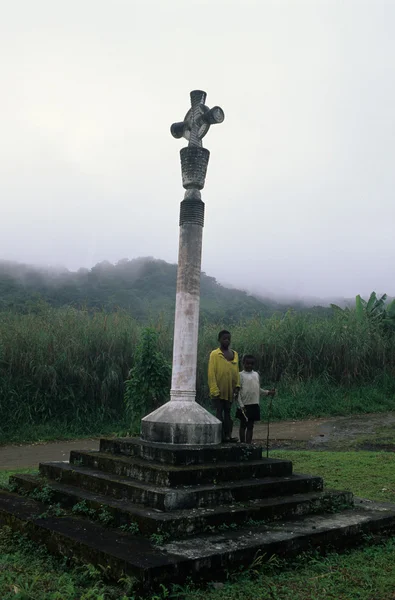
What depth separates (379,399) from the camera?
1511cm

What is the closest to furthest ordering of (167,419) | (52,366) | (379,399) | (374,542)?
(374,542)
(167,419)
(52,366)
(379,399)

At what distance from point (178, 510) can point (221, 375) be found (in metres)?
2.29

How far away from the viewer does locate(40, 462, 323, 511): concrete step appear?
14.1 ft

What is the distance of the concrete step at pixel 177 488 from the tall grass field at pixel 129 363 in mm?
6325

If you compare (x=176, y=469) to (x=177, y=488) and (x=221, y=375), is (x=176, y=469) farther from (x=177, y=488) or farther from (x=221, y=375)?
(x=221, y=375)

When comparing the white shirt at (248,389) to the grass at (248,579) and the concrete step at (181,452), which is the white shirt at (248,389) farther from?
the grass at (248,579)

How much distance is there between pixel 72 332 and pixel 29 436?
3130 millimetres

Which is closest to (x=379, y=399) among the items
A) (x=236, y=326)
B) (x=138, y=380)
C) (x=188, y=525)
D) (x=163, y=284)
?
(x=236, y=326)

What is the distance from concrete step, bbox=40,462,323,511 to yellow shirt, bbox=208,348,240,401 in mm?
1307

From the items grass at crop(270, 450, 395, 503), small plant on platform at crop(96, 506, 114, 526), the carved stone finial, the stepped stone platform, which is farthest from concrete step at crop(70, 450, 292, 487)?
the carved stone finial

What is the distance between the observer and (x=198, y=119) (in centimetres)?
615

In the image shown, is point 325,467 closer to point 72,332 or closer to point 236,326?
point 72,332

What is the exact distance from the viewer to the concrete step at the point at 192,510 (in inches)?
159

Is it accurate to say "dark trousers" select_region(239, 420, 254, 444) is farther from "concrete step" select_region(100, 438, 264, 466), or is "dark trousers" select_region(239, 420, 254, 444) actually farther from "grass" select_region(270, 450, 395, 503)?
"concrete step" select_region(100, 438, 264, 466)
